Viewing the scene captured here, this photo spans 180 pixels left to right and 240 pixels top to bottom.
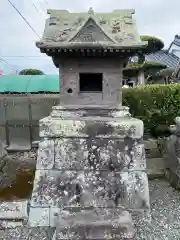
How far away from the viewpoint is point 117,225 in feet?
12.6

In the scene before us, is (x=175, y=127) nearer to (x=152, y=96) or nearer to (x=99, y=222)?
(x=152, y=96)

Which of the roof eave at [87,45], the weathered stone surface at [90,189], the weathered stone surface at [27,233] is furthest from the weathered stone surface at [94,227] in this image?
the roof eave at [87,45]

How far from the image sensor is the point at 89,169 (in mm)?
4578

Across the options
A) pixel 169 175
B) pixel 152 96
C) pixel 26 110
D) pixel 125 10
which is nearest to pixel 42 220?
pixel 169 175

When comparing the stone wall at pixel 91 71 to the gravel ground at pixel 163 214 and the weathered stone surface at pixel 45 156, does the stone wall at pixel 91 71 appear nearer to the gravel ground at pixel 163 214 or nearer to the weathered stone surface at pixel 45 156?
the weathered stone surface at pixel 45 156

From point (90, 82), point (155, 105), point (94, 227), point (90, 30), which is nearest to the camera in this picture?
point (94, 227)

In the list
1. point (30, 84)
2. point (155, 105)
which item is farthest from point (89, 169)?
point (30, 84)

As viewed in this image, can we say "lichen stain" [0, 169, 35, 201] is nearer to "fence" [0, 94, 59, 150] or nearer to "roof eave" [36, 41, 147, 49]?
"fence" [0, 94, 59, 150]

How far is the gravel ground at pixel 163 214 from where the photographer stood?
426 cm

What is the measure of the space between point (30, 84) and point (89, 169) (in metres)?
8.31

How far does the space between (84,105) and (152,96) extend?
425 cm

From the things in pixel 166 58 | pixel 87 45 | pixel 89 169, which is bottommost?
pixel 89 169

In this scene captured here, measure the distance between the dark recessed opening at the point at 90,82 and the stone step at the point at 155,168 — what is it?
9.76 ft

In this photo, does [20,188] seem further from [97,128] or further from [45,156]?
[97,128]
